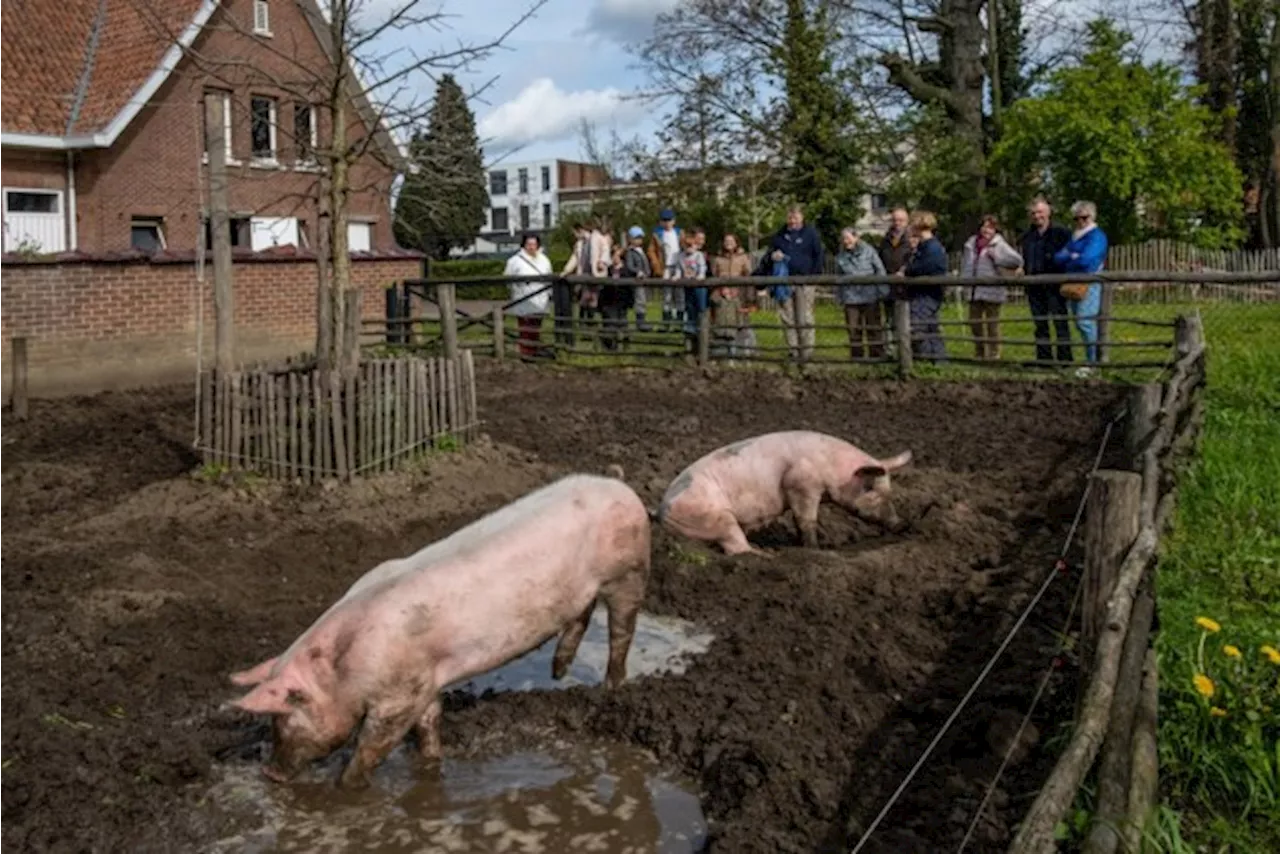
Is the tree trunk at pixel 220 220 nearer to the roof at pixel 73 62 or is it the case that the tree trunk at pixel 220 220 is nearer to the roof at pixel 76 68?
the roof at pixel 76 68

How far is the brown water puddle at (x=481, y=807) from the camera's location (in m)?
4.43

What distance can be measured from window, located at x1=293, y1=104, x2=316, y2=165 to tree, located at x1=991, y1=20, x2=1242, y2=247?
22.4 m

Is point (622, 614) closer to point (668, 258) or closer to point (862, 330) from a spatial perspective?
point (862, 330)

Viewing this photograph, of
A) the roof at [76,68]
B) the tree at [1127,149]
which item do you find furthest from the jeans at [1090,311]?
the tree at [1127,149]

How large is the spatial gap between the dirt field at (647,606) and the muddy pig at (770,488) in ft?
0.75

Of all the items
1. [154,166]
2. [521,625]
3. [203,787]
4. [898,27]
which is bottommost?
[203,787]

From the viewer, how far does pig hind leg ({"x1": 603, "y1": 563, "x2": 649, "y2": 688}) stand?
5539 mm

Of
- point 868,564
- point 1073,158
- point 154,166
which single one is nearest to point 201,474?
point 868,564

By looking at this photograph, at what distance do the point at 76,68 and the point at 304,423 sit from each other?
19114 millimetres

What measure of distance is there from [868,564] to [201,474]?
14.4 ft

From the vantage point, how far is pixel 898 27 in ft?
111

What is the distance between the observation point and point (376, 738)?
15.2 feet

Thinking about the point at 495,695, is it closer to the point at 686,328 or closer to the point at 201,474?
the point at 201,474

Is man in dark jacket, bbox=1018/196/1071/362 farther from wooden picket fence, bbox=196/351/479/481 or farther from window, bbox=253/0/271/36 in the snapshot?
window, bbox=253/0/271/36
